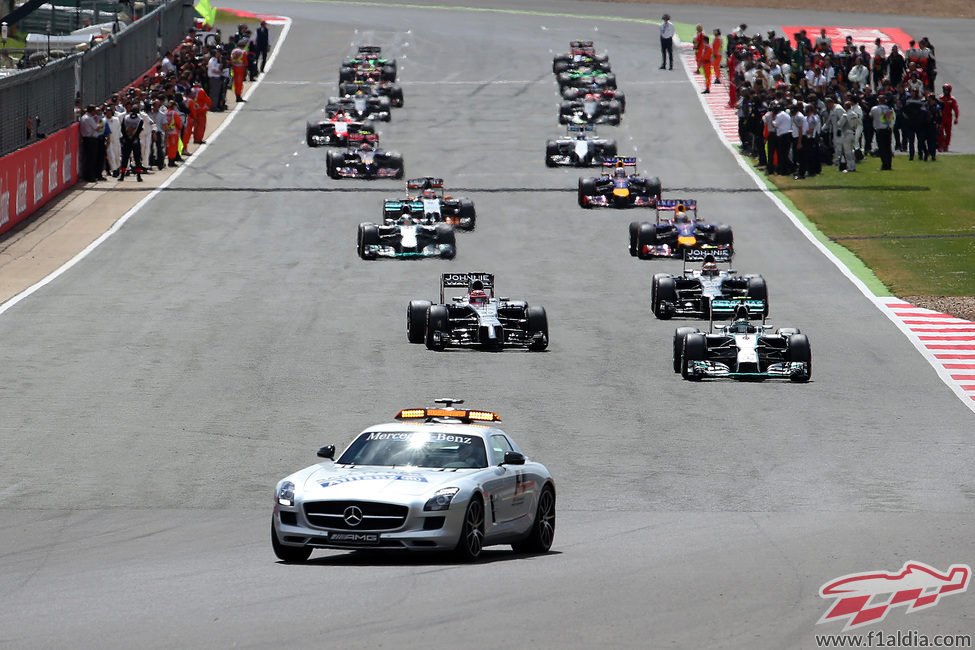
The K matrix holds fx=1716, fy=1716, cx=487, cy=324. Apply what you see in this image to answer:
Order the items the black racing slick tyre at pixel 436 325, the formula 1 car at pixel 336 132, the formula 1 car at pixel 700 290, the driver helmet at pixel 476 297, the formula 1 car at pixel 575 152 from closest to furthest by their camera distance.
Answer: the black racing slick tyre at pixel 436 325 → the driver helmet at pixel 476 297 → the formula 1 car at pixel 700 290 → the formula 1 car at pixel 575 152 → the formula 1 car at pixel 336 132

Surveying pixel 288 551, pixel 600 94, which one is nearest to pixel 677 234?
pixel 600 94

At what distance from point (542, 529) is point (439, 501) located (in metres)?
1.59

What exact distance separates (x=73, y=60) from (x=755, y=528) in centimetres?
3307

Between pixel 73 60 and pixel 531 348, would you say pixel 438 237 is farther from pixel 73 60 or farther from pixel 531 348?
pixel 73 60

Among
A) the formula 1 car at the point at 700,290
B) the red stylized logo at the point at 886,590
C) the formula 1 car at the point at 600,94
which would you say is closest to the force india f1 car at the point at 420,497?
the red stylized logo at the point at 886,590

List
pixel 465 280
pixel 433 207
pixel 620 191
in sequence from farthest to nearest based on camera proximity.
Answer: pixel 620 191
pixel 433 207
pixel 465 280

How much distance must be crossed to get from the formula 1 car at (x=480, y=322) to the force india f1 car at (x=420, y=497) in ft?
32.7

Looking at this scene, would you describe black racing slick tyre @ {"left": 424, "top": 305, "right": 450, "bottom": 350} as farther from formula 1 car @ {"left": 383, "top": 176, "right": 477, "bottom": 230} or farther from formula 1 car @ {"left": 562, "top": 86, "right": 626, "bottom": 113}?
formula 1 car @ {"left": 562, "top": 86, "right": 626, "bottom": 113}

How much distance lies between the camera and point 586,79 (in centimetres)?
5794

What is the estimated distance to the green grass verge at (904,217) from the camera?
33.9 meters

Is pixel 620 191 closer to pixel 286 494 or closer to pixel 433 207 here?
pixel 433 207

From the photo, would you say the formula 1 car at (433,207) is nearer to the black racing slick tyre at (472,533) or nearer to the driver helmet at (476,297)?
the driver helmet at (476,297)

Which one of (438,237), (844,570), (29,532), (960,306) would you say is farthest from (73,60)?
(844,570)

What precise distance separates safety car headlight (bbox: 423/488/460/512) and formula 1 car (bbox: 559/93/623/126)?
40192 mm
